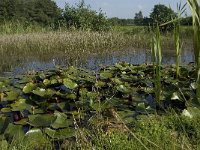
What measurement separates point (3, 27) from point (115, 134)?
12.1m

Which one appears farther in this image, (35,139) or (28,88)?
(28,88)

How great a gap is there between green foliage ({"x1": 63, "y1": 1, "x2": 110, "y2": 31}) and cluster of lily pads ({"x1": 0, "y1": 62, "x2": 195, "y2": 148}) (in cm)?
1083

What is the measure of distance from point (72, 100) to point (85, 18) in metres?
11.9

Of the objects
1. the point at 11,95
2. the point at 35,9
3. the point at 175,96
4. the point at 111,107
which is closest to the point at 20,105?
the point at 11,95

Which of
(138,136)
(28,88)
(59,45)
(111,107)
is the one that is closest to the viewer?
(138,136)

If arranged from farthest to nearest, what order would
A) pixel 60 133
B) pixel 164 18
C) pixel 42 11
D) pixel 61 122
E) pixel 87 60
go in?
1. pixel 42 11
2. pixel 164 18
3. pixel 87 60
4. pixel 61 122
5. pixel 60 133

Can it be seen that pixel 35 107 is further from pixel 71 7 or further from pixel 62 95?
pixel 71 7

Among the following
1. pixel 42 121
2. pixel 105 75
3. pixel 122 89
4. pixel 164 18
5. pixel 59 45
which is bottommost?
pixel 42 121

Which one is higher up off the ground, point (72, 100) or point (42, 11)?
point (42, 11)

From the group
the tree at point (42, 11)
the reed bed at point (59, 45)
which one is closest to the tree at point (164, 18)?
the reed bed at point (59, 45)

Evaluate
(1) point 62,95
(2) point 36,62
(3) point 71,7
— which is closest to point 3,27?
(3) point 71,7

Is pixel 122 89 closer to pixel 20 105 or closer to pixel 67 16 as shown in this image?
pixel 20 105

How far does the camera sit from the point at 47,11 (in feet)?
144

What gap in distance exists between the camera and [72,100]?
3695 mm
